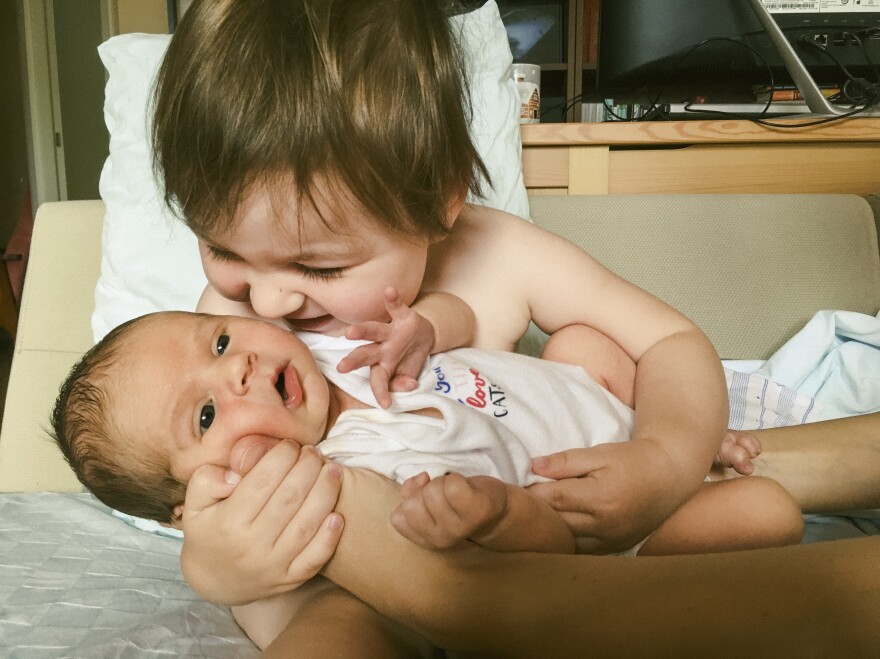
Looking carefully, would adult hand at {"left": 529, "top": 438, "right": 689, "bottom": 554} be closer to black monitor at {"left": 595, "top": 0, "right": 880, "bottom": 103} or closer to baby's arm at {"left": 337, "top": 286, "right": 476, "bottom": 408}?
baby's arm at {"left": 337, "top": 286, "right": 476, "bottom": 408}

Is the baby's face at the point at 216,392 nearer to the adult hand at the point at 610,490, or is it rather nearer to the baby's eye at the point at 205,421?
the baby's eye at the point at 205,421

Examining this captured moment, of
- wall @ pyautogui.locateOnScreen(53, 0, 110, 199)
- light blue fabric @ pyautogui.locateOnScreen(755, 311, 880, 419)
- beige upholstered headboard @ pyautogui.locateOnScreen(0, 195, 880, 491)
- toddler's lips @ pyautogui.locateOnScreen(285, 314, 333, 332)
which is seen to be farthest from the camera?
wall @ pyautogui.locateOnScreen(53, 0, 110, 199)

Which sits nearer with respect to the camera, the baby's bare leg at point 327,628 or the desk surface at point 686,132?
the baby's bare leg at point 327,628

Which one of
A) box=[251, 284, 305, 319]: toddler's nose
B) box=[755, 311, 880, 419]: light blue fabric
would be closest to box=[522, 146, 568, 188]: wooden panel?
box=[755, 311, 880, 419]: light blue fabric

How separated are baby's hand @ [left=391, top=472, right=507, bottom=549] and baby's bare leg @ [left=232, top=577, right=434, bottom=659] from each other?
0.30 feet

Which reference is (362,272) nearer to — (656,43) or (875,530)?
(875,530)

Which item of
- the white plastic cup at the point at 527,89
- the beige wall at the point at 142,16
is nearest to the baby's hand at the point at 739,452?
the white plastic cup at the point at 527,89

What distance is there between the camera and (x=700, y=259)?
1.23 metres

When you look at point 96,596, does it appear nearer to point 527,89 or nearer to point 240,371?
point 240,371

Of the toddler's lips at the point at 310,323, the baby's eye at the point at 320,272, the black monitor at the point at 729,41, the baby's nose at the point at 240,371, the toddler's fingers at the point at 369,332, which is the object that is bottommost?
the baby's nose at the point at 240,371

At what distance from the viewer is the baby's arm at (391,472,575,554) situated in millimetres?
424

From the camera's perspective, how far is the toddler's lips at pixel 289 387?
0.60 m

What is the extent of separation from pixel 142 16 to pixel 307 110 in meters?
3.25

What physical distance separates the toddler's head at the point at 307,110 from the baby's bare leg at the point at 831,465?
53cm
